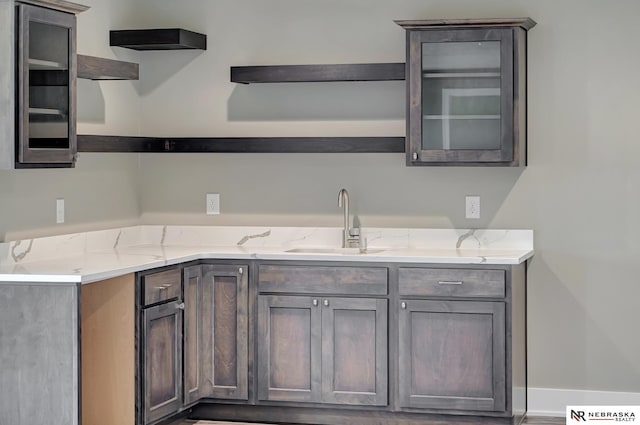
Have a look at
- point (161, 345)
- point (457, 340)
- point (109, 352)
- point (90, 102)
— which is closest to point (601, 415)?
point (457, 340)

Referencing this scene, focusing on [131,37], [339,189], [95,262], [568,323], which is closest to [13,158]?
[95,262]

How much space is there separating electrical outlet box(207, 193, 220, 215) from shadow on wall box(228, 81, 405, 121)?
1.45 feet

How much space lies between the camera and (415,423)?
498 centimetres

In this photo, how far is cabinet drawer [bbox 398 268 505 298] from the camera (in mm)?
4809

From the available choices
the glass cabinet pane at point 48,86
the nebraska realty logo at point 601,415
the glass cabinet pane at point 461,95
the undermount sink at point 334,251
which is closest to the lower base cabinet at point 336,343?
the undermount sink at point 334,251

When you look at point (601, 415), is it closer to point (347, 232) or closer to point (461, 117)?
point (461, 117)

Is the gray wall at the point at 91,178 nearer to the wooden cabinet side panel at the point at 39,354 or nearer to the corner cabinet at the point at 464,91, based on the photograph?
the wooden cabinet side panel at the point at 39,354

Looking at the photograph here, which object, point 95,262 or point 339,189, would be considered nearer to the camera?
point 95,262

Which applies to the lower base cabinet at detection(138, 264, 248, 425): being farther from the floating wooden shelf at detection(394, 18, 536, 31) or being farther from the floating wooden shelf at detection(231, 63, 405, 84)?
the floating wooden shelf at detection(394, 18, 536, 31)

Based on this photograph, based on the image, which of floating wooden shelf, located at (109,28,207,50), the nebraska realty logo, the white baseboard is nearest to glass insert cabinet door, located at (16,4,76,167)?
floating wooden shelf, located at (109,28,207,50)

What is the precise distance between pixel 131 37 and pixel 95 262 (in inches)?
57.9

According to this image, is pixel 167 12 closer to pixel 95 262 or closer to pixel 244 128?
pixel 244 128

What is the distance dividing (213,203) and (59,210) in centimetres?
99

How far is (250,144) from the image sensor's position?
555 centimetres
